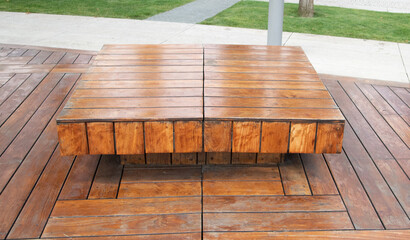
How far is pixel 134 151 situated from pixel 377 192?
1.47m

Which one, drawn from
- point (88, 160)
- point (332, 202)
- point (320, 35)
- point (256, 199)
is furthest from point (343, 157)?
point (320, 35)

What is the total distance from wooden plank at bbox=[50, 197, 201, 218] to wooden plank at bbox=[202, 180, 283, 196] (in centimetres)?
13

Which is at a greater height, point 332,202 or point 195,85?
point 195,85

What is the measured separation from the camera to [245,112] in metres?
2.59

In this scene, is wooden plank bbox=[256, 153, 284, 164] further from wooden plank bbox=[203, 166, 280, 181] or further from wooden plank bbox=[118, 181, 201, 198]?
wooden plank bbox=[118, 181, 201, 198]

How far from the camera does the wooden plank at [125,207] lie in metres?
2.47

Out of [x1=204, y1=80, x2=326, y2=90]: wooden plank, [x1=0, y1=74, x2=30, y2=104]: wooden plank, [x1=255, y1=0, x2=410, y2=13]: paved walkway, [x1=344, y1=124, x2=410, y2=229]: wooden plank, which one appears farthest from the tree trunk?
[x1=204, y1=80, x2=326, y2=90]: wooden plank

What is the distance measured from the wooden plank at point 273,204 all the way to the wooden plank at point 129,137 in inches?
19.7

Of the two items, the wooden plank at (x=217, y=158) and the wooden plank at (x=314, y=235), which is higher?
the wooden plank at (x=217, y=158)

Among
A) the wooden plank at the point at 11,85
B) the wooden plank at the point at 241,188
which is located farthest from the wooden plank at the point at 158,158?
the wooden plank at the point at 11,85

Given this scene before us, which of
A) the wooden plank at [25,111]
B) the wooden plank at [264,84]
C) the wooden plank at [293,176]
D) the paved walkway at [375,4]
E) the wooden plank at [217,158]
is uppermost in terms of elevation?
the wooden plank at [264,84]

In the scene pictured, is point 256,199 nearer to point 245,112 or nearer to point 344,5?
point 245,112

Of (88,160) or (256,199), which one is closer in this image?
(256,199)

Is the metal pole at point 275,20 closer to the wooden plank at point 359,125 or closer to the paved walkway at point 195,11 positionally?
the wooden plank at point 359,125
